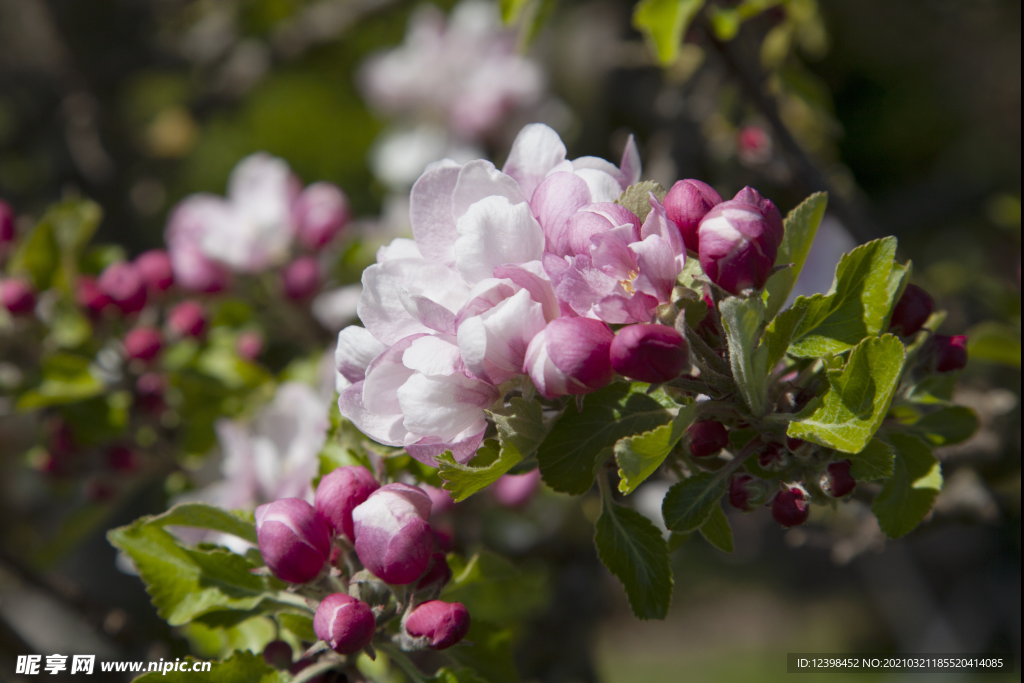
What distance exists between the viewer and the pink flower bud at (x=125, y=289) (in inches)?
52.1

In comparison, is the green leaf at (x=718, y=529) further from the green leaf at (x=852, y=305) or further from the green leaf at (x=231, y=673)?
the green leaf at (x=231, y=673)

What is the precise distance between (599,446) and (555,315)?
132 millimetres

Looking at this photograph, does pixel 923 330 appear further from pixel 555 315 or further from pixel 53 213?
pixel 53 213

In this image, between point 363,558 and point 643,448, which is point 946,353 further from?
point 363,558

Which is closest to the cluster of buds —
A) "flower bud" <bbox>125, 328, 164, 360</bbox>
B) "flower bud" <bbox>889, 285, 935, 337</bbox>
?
"flower bud" <bbox>889, 285, 935, 337</bbox>

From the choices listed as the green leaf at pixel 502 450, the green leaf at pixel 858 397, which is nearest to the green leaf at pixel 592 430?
the green leaf at pixel 502 450

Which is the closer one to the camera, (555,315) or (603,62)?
(555,315)

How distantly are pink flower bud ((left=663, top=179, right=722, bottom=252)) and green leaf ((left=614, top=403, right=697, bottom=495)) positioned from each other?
16cm

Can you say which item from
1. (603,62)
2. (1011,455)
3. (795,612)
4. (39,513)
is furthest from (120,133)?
(795,612)

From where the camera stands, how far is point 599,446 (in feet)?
2.23

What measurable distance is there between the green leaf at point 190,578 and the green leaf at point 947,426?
785mm

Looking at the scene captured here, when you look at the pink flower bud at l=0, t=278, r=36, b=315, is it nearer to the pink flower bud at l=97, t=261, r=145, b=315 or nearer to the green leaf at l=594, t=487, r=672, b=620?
the pink flower bud at l=97, t=261, r=145, b=315

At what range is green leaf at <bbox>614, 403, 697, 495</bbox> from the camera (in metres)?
0.59

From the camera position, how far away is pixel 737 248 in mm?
601
